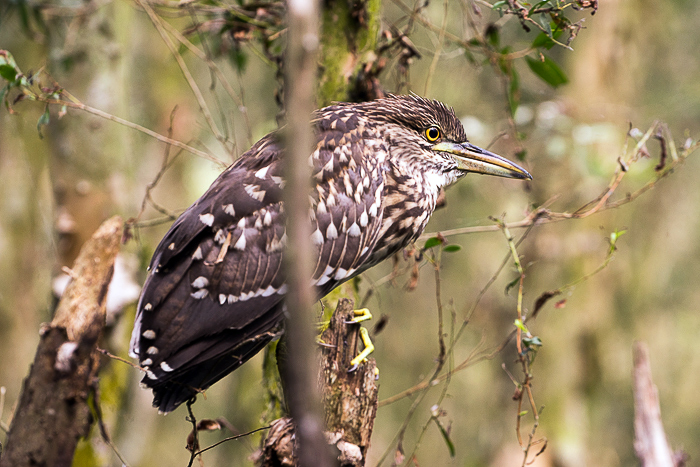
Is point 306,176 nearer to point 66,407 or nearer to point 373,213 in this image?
point 373,213

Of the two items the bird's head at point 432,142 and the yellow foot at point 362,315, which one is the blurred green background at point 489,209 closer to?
the bird's head at point 432,142

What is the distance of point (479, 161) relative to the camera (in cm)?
354

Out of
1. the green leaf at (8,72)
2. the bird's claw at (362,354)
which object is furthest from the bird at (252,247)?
the green leaf at (8,72)

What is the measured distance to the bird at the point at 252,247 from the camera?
9.53 ft

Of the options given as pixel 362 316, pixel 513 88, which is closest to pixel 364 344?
pixel 362 316

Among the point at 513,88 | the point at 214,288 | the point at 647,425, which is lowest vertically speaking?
the point at 647,425

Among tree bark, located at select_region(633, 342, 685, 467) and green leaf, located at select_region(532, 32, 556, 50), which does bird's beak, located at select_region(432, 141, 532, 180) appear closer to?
green leaf, located at select_region(532, 32, 556, 50)

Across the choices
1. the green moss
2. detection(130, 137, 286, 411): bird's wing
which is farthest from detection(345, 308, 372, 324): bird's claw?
the green moss

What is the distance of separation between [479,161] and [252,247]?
1.37 meters

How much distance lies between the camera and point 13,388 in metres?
7.73

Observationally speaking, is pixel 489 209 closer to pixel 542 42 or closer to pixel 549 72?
pixel 549 72

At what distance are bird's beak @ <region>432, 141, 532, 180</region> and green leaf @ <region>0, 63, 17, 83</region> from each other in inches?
87.0

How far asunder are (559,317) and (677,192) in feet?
14.6

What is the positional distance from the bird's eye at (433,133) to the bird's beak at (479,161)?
41mm
